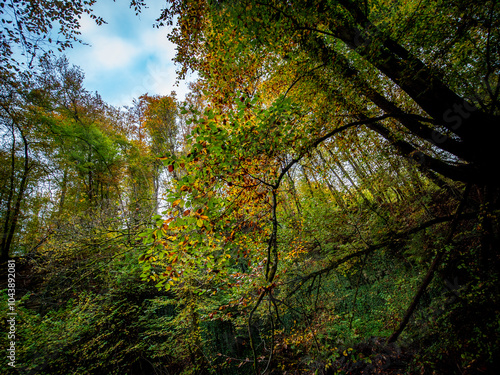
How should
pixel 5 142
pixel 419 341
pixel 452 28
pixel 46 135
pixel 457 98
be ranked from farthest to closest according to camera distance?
1. pixel 46 135
2. pixel 5 142
3. pixel 419 341
4. pixel 457 98
5. pixel 452 28

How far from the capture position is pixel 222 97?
11.6ft

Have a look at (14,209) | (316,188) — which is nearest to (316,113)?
(316,188)

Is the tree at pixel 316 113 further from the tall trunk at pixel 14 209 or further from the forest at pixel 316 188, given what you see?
the tall trunk at pixel 14 209

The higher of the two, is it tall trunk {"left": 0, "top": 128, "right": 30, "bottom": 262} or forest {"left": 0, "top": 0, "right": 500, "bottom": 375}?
tall trunk {"left": 0, "top": 128, "right": 30, "bottom": 262}

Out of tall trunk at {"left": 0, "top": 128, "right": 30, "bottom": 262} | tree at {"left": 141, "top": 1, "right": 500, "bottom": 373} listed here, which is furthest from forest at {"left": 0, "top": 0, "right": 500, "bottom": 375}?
tall trunk at {"left": 0, "top": 128, "right": 30, "bottom": 262}

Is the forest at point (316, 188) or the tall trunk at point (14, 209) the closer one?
the forest at point (316, 188)

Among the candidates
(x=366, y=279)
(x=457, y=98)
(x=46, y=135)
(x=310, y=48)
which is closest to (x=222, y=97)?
(x=310, y=48)

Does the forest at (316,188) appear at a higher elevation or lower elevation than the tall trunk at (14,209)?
lower

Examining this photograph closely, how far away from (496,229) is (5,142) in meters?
15.7

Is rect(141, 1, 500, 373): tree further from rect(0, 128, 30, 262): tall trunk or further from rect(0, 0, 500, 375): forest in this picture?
rect(0, 128, 30, 262): tall trunk

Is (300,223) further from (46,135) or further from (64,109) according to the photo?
(64,109)

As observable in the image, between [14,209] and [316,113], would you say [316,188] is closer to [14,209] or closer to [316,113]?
[316,113]

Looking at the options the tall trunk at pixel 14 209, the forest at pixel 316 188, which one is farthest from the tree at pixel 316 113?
the tall trunk at pixel 14 209

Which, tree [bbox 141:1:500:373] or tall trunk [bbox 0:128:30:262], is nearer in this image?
tree [bbox 141:1:500:373]
